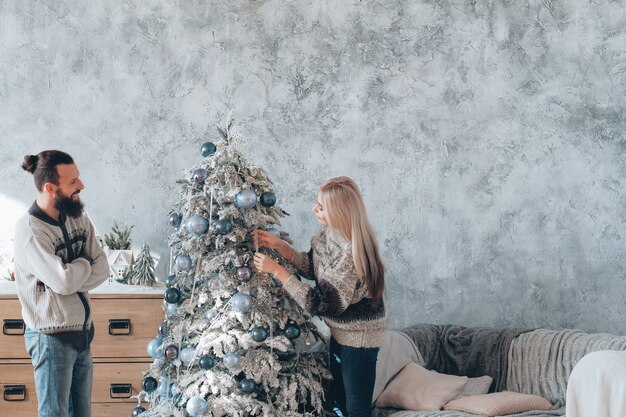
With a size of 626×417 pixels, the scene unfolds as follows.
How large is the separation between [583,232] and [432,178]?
3.59ft

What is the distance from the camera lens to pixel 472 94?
616 cm

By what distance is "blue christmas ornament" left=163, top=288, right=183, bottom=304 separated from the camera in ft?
16.1

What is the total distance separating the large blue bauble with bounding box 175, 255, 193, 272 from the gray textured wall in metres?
1.28

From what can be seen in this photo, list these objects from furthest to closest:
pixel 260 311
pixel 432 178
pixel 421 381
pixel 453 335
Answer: pixel 432 178 < pixel 453 335 < pixel 421 381 < pixel 260 311

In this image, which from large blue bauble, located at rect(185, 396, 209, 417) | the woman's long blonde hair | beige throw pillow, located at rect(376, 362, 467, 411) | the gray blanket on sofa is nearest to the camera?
large blue bauble, located at rect(185, 396, 209, 417)

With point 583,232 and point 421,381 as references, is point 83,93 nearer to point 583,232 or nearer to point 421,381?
point 421,381

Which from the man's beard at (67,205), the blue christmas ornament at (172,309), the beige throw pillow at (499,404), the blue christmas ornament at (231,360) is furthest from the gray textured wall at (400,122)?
the man's beard at (67,205)

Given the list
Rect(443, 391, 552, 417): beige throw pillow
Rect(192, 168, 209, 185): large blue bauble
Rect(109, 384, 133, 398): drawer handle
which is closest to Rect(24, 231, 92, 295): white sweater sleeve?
Rect(192, 168, 209, 185): large blue bauble

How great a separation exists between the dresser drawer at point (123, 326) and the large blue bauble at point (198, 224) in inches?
34.1

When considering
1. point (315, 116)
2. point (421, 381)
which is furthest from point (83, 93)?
point (421, 381)

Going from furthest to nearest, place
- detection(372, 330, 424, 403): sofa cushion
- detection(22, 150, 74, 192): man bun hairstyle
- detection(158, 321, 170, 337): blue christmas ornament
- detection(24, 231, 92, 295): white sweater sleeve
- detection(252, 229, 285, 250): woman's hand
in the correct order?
1. detection(372, 330, 424, 403): sofa cushion
2. detection(158, 321, 170, 337): blue christmas ornament
3. detection(252, 229, 285, 250): woman's hand
4. detection(22, 150, 74, 192): man bun hairstyle
5. detection(24, 231, 92, 295): white sweater sleeve

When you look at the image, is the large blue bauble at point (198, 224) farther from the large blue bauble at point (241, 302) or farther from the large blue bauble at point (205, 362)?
the large blue bauble at point (205, 362)

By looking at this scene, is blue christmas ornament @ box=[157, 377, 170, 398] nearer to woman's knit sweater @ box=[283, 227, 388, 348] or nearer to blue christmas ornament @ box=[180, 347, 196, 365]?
blue christmas ornament @ box=[180, 347, 196, 365]

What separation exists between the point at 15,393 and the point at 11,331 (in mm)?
374
